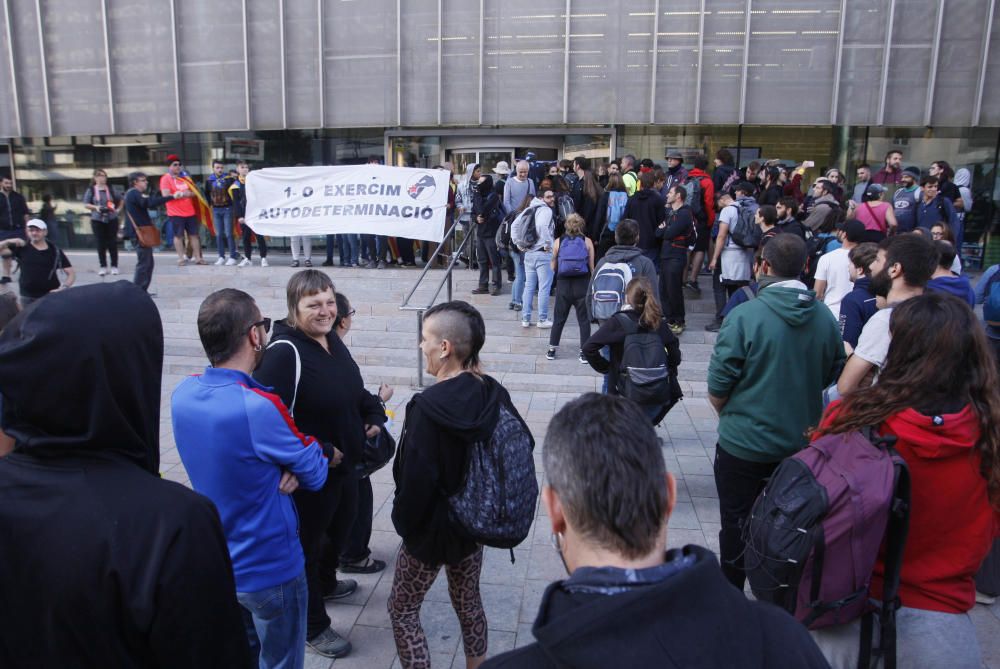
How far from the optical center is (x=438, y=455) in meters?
2.75

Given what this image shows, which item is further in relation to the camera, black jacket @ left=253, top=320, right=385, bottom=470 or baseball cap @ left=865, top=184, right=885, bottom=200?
baseball cap @ left=865, top=184, right=885, bottom=200

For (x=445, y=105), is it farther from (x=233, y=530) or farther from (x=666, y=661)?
(x=666, y=661)

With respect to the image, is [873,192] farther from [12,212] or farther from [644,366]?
[12,212]

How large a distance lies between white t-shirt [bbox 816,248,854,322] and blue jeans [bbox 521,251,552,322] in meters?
4.11

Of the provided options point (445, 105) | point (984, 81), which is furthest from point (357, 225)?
point (984, 81)

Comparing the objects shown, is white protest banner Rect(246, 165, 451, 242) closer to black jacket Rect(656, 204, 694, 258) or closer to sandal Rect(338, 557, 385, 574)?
black jacket Rect(656, 204, 694, 258)

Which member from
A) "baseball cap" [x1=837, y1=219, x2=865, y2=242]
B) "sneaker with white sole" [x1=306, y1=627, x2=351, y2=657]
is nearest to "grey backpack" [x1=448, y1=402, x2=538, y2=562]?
"sneaker with white sole" [x1=306, y1=627, x2=351, y2=657]

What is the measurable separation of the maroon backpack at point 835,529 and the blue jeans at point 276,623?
1774mm

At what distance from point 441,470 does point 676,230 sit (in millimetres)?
7327

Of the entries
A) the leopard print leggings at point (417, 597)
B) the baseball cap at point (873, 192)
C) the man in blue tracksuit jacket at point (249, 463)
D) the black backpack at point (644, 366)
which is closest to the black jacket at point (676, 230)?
the baseball cap at point (873, 192)

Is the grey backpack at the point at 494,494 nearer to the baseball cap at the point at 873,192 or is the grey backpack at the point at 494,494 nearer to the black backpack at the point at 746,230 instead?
the black backpack at the point at 746,230

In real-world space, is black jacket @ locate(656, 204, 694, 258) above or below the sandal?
above

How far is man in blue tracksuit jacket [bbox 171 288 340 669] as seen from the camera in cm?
252

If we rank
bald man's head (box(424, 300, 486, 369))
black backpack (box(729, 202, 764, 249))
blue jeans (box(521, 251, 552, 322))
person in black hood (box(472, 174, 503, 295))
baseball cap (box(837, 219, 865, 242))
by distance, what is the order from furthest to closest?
person in black hood (box(472, 174, 503, 295)), blue jeans (box(521, 251, 552, 322)), black backpack (box(729, 202, 764, 249)), baseball cap (box(837, 219, 865, 242)), bald man's head (box(424, 300, 486, 369))
